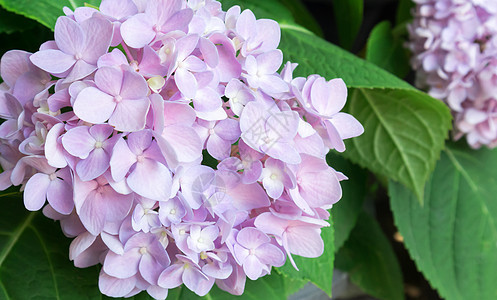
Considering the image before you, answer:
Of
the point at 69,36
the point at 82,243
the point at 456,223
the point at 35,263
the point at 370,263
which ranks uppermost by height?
the point at 69,36

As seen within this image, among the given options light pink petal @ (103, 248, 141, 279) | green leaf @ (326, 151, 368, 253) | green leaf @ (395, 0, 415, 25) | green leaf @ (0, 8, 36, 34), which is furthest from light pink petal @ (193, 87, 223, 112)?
green leaf @ (395, 0, 415, 25)

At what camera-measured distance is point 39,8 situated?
1.37 feet

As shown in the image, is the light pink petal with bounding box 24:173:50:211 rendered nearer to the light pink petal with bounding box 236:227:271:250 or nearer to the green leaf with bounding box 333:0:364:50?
the light pink petal with bounding box 236:227:271:250

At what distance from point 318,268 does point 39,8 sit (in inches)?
12.3

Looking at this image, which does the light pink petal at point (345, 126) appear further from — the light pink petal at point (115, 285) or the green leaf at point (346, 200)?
the green leaf at point (346, 200)

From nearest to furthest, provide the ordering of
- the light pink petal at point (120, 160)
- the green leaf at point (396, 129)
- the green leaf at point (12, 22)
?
the light pink petal at point (120, 160) → the green leaf at point (12, 22) → the green leaf at point (396, 129)

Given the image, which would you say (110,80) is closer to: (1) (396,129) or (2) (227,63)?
(2) (227,63)

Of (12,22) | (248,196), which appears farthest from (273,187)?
(12,22)

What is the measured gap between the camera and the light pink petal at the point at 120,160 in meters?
0.29

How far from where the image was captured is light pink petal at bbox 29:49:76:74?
316 mm

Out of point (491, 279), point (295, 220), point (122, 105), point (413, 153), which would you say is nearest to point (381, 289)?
point (491, 279)

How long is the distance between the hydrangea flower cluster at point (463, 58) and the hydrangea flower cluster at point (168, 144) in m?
0.36

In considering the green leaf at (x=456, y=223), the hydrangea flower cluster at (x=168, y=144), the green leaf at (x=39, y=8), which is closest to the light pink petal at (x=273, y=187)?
the hydrangea flower cluster at (x=168, y=144)

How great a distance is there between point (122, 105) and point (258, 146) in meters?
0.08
